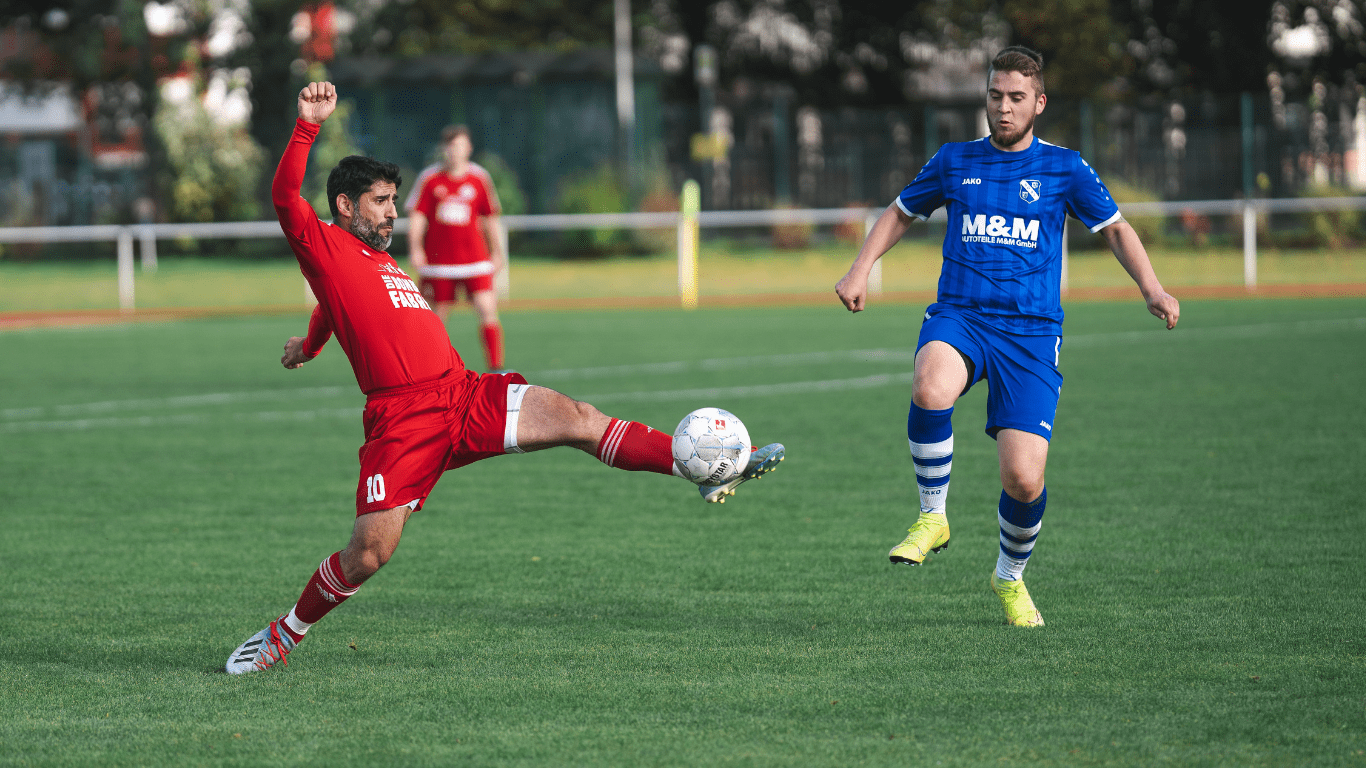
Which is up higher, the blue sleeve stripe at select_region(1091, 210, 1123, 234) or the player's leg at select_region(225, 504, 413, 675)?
the blue sleeve stripe at select_region(1091, 210, 1123, 234)

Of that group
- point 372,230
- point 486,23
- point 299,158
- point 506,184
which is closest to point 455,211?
point 372,230

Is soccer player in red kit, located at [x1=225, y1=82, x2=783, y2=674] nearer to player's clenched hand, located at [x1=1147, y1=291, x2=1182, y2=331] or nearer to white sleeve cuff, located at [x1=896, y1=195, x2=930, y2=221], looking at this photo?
white sleeve cuff, located at [x1=896, y1=195, x2=930, y2=221]

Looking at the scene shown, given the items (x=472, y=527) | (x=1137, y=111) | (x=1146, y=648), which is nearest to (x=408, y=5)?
(x=1137, y=111)

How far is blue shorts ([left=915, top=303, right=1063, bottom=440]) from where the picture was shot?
515 centimetres

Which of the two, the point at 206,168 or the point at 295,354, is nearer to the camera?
the point at 295,354

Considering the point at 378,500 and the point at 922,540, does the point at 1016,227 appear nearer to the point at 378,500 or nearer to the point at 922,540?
the point at 922,540

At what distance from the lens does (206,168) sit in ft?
108

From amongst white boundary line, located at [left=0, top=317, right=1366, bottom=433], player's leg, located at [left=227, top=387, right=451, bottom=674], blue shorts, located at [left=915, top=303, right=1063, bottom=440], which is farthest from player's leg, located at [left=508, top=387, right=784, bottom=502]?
white boundary line, located at [left=0, top=317, right=1366, bottom=433]

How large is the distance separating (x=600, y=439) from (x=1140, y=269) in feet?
6.42

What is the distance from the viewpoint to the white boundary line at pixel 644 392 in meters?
11.3

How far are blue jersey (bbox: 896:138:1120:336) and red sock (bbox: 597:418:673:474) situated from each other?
1.21 metres

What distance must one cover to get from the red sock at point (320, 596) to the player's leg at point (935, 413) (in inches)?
70.2

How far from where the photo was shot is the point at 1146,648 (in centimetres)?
478

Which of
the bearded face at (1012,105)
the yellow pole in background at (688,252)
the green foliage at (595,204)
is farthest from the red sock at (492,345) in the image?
the green foliage at (595,204)
